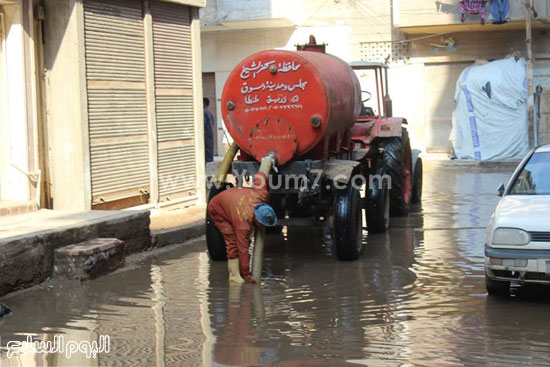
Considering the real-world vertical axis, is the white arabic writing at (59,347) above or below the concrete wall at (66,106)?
below

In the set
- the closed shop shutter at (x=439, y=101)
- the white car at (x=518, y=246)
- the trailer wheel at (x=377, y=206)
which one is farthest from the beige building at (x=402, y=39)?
the white car at (x=518, y=246)

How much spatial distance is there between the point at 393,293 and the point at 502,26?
1872cm

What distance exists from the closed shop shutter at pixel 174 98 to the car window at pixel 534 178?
6.50m

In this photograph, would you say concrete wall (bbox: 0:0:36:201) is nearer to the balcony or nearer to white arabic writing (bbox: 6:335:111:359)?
white arabic writing (bbox: 6:335:111:359)

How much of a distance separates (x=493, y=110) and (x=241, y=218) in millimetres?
17101

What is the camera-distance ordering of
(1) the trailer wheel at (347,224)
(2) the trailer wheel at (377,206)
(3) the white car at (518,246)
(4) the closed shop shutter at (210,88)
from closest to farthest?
(3) the white car at (518,246), (1) the trailer wheel at (347,224), (2) the trailer wheel at (377,206), (4) the closed shop shutter at (210,88)

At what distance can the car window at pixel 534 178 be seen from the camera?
829cm

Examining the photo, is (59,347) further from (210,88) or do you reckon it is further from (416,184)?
(210,88)

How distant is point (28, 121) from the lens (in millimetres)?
11133

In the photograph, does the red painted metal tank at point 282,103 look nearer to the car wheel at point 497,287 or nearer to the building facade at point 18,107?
the car wheel at point 497,287

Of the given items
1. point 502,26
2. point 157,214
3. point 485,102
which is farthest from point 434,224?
point 502,26

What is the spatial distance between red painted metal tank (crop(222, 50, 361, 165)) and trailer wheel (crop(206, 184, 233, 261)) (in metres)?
0.63

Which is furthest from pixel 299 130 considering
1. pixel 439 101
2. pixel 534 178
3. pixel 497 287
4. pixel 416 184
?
pixel 439 101

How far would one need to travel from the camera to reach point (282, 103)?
932cm
